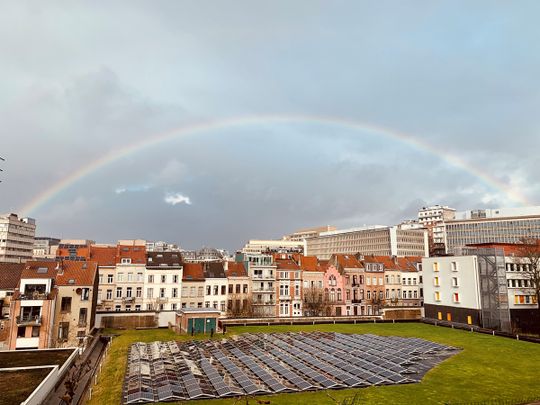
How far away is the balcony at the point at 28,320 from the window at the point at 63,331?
14.9 feet

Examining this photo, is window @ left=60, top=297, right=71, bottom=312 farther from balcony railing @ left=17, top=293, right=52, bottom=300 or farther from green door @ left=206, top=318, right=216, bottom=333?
green door @ left=206, top=318, right=216, bottom=333

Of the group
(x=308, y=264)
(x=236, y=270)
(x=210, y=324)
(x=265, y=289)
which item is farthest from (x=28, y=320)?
(x=308, y=264)

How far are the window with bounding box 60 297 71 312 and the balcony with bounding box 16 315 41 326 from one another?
184 inches

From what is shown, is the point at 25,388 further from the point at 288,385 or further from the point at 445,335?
the point at 445,335

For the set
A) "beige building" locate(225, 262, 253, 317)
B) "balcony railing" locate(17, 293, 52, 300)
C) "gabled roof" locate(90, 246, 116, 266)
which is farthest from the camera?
"beige building" locate(225, 262, 253, 317)

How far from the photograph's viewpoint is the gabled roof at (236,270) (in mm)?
93875

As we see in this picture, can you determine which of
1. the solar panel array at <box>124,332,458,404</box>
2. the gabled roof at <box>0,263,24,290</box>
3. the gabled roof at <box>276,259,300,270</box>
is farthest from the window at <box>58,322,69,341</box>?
the gabled roof at <box>276,259,300,270</box>

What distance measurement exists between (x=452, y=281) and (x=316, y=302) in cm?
3166

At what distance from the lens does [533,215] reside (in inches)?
7731

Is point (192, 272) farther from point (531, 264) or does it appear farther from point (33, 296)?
point (531, 264)

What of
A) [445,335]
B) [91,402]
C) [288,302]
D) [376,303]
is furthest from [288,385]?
[376,303]

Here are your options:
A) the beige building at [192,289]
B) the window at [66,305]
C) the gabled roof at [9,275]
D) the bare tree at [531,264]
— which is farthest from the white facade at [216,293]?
the bare tree at [531,264]

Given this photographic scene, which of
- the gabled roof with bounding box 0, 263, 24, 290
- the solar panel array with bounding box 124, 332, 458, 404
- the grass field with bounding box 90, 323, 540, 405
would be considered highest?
the gabled roof with bounding box 0, 263, 24, 290

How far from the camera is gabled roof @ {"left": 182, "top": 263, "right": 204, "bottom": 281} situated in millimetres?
89000
